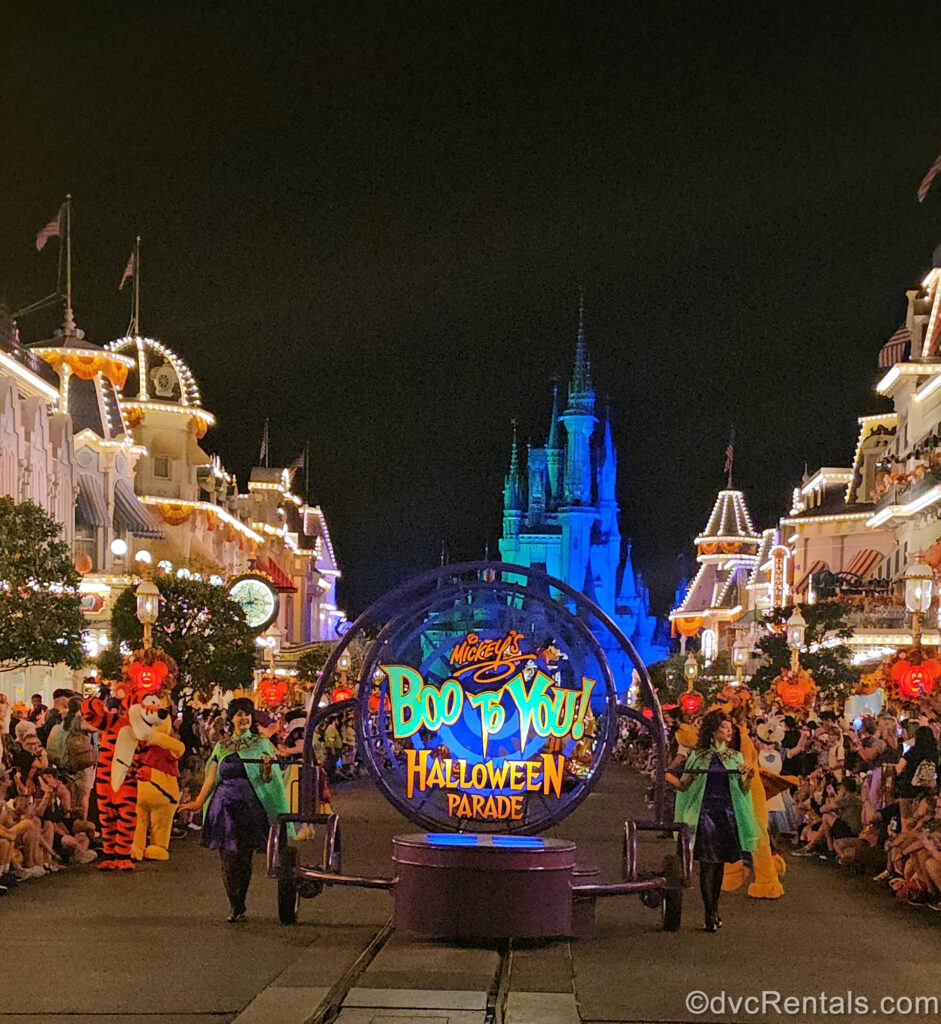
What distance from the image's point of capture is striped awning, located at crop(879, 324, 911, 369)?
52.7 meters

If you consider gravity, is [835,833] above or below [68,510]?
below

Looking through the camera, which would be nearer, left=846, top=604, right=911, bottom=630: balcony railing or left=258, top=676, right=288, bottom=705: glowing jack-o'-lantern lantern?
left=258, top=676, right=288, bottom=705: glowing jack-o'-lantern lantern

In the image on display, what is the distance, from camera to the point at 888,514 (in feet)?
172

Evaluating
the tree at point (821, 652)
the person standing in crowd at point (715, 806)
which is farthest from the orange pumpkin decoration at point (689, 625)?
the person standing in crowd at point (715, 806)

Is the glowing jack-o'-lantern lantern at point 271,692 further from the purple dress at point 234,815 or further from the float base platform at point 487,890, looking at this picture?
the float base platform at point 487,890

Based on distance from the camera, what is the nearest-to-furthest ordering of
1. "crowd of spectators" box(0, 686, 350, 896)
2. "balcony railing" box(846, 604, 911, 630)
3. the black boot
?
1. the black boot
2. "crowd of spectators" box(0, 686, 350, 896)
3. "balcony railing" box(846, 604, 911, 630)

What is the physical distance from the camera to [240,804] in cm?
1312

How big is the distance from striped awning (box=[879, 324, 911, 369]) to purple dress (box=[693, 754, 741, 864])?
40.8 meters

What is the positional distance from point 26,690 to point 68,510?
23.8 feet

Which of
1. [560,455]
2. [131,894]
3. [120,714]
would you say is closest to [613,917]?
[131,894]

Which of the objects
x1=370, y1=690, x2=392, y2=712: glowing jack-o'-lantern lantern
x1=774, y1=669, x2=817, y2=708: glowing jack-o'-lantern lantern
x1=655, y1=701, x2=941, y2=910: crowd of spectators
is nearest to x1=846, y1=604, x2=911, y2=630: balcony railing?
x1=774, y1=669, x2=817, y2=708: glowing jack-o'-lantern lantern

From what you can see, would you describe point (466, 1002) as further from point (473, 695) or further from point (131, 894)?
point (131, 894)

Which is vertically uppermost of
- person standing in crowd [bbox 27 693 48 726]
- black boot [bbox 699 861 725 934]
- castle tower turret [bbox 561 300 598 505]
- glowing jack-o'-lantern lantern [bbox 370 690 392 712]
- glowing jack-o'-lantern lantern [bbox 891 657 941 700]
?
castle tower turret [bbox 561 300 598 505]

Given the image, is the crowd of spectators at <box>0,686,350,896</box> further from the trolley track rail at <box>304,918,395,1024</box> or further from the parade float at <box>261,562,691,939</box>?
the trolley track rail at <box>304,918,395,1024</box>
